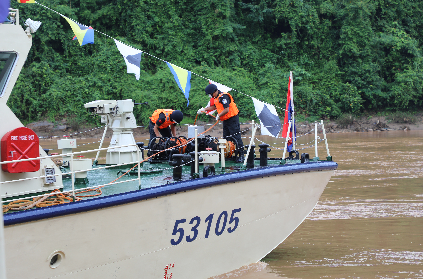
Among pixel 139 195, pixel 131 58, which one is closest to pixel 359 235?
pixel 139 195

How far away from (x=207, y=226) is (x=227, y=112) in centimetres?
232

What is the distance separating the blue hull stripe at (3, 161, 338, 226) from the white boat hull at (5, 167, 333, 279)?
54 millimetres

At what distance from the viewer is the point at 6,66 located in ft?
15.7

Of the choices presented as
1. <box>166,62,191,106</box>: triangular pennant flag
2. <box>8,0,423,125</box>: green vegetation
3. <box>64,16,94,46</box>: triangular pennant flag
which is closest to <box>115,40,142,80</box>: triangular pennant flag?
<box>64,16,94,46</box>: triangular pennant flag

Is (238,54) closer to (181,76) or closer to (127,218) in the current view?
(181,76)

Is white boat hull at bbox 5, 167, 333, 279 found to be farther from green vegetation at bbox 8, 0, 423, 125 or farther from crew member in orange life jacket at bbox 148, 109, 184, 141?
green vegetation at bbox 8, 0, 423, 125

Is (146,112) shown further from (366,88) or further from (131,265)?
(131,265)

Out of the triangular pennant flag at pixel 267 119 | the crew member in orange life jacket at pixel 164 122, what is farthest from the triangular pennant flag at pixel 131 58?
the triangular pennant flag at pixel 267 119

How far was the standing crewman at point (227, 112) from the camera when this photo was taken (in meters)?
7.21

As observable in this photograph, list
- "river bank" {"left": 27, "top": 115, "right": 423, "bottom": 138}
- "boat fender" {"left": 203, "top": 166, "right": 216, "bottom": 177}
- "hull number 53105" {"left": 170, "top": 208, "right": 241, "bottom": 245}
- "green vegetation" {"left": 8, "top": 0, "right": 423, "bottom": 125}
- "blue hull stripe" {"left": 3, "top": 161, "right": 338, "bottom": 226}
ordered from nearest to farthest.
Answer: "blue hull stripe" {"left": 3, "top": 161, "right": 338, "bottom": 226}, "hull number 53105" {"left": 170, "top": 208, "right": 241, "bottom": 245}, "boat fender" {"left": 203, "top": 166, "right": 216, "bottom": 177}, "river bank" {"left": 27, "top": 115, "right": 423, "bottom": 138}, "green vegetation" {"left": 8, "top": 0, "right": 423, "bottom": 125}

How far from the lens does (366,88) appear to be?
31547 millimetres

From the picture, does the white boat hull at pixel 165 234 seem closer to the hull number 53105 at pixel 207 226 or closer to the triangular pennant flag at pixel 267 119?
the hull number 53105 at pixel 207 226

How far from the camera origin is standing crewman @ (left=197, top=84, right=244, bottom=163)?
23.7 feet

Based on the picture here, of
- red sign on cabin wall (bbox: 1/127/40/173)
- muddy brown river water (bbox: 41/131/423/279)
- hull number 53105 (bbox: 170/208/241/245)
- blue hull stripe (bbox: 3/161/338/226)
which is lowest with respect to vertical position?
muddy brown river water (bbox: 41/131/423/279)
